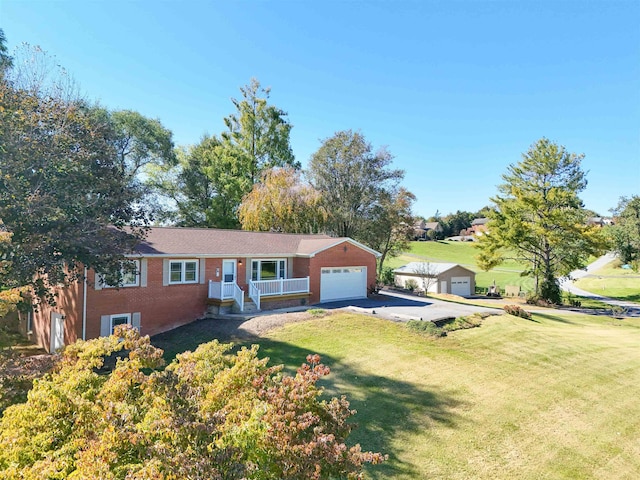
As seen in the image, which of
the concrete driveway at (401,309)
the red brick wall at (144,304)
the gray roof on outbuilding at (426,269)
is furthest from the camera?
the gray roof on outbuilding at (426,269)

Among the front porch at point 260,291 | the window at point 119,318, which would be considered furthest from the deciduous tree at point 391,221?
the window at point 119,318

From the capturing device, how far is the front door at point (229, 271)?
1994 cm

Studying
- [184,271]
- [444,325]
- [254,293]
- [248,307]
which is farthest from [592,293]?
[184,271]

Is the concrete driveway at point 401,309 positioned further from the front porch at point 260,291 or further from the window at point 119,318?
the window at point 119,318

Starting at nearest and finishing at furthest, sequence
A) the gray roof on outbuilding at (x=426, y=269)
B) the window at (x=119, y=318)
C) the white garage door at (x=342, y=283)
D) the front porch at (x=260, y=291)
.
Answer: the window at (x=119, y=318) < the front porch at (x=260, y=291) < the white garage door at (x=342, y=283) < the gray roof on outbuilding at (x=426, y=269)

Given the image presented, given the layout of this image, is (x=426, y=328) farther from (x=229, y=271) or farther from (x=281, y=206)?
(x=281, y=206)

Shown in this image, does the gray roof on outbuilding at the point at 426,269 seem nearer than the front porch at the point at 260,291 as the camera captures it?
No

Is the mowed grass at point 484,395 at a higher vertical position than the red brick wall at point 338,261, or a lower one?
lower

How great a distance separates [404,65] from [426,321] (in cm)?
1316

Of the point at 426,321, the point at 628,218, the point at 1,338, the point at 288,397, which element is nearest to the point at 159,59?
the point at 1,338

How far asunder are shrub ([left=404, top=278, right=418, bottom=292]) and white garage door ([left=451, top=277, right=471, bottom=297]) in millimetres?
4311

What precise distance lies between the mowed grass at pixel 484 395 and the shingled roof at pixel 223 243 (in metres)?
6.48

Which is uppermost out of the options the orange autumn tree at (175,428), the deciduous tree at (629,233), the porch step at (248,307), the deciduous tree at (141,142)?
the deciduous tree at (141,142)

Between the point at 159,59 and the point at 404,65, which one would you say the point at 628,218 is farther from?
the point at 159,59
